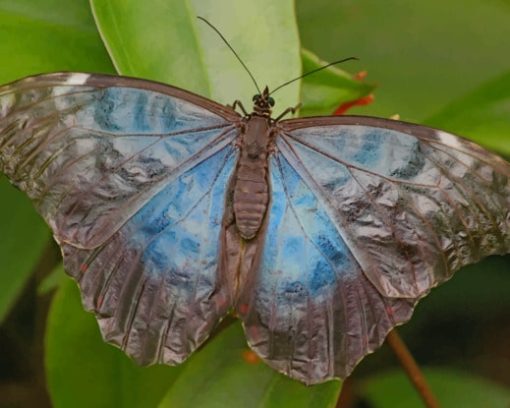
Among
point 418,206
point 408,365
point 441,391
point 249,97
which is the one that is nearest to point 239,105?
point 249,97

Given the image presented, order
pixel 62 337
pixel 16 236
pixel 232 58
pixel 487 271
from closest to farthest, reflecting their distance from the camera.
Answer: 1. pixel 232 58
2. pixel 62 337
3. pixel 16 236
4. pixel 487 271

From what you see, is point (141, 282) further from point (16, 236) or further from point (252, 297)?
point (16, 236)

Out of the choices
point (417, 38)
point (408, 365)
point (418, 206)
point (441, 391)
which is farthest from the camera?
point (441, 391)

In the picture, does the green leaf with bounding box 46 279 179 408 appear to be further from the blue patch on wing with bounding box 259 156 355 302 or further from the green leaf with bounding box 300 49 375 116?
the green leaf with bounding box 300 49 375 116

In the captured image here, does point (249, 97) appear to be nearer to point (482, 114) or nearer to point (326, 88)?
point (326, 88)

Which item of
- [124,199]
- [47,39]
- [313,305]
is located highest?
[47,39]

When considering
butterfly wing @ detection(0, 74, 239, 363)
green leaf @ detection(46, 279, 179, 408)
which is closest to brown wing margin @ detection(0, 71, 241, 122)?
butterfly wing @ detection(0, 74, 239, 363)

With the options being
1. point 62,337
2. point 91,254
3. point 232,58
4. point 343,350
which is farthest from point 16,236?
point 343,350
